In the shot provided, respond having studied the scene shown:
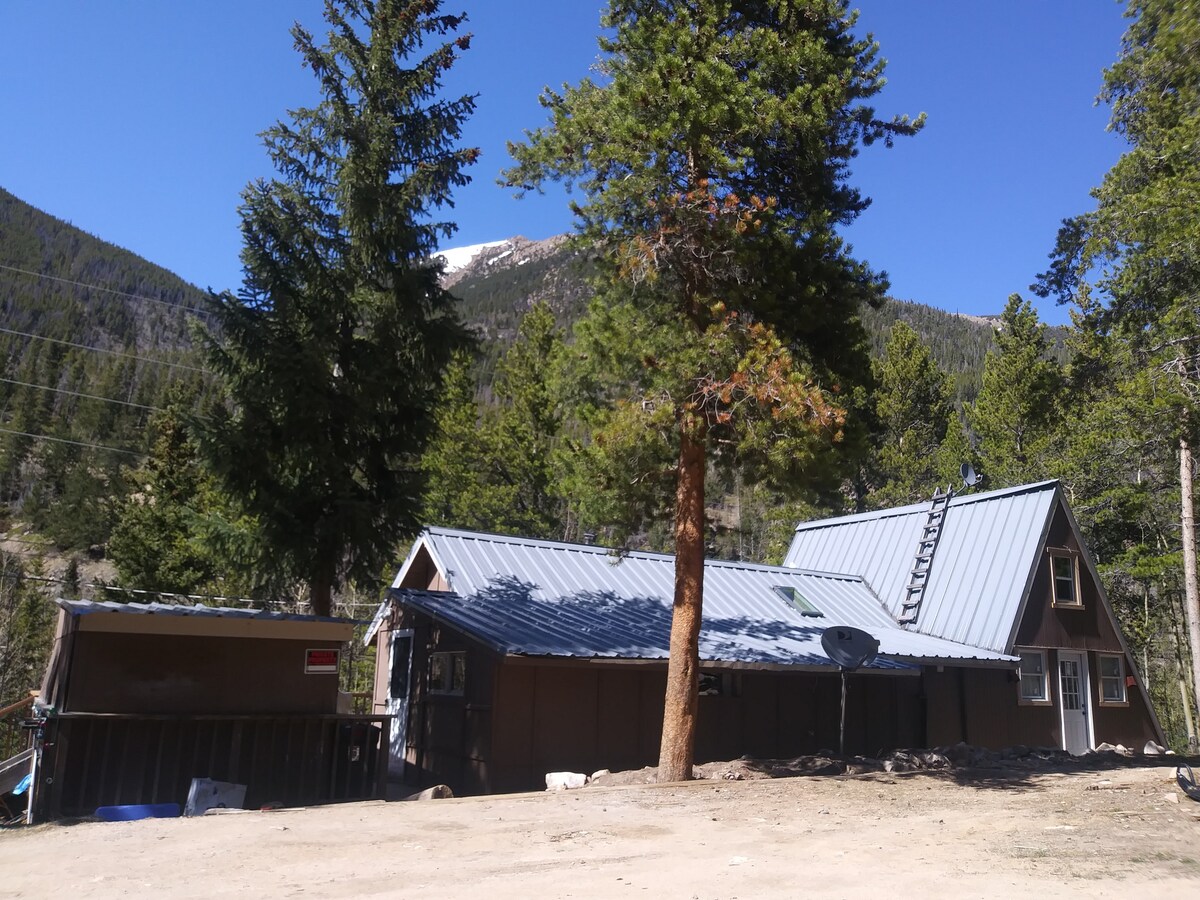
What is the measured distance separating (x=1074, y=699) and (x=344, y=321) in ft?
58.8

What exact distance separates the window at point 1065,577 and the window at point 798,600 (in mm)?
5529

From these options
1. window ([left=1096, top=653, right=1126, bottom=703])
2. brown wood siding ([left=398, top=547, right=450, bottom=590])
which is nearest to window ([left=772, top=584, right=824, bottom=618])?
window ([left=1096, top=653, right=1126, bottom=703])

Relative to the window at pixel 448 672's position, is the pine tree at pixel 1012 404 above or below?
above

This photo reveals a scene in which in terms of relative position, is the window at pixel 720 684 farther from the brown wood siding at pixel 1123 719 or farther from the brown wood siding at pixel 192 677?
the brown wood siding at pixel 1123 719

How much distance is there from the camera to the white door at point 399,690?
17453mm

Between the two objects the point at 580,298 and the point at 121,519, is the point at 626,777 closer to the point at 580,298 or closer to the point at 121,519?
the point at 580,298

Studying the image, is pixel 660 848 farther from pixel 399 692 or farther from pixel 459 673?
pixel 399 692

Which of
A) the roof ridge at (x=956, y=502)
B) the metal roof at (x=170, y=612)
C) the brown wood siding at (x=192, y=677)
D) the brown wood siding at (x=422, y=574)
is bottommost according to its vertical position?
the brown wood siding at (x=192, y=677)

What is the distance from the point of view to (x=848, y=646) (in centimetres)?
1523

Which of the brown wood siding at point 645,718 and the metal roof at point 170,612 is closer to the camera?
the metal roof at point 170,612

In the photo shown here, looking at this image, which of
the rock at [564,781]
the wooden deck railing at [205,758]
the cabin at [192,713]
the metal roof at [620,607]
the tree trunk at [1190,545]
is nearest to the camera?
the wooden deck railing at [205,758]

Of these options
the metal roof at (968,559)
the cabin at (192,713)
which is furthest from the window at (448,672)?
the metal roof at (968,559)

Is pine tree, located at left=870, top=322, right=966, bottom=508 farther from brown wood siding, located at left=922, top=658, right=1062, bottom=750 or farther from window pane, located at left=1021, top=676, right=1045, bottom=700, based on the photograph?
brown wood siding, located at left=922, top=658, right=1062, bottom=750

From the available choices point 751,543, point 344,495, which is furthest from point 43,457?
point 344,495
